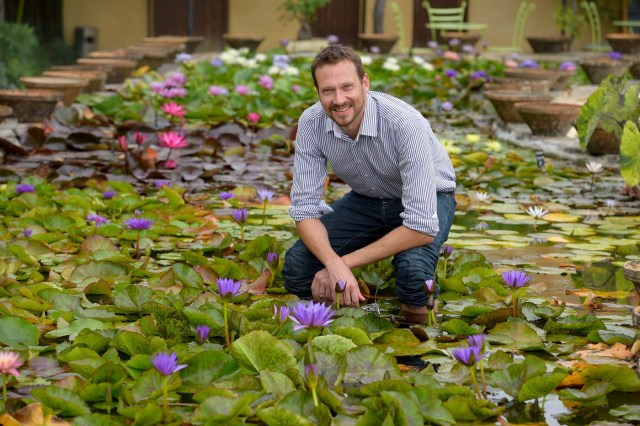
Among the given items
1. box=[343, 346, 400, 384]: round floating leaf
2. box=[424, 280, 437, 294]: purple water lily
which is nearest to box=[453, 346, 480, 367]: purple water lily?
box=[343, 346, 400, 384]: round floating leaf

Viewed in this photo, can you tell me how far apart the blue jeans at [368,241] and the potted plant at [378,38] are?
10465 mm

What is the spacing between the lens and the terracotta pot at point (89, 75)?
→ 9.11 metres

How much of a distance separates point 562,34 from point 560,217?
489 inches

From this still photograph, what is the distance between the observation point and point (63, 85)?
8211 mm

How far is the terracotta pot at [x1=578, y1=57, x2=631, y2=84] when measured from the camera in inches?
421

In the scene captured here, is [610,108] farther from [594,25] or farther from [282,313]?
[594,25]

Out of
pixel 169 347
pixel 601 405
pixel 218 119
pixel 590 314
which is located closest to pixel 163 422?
pixel 169 347

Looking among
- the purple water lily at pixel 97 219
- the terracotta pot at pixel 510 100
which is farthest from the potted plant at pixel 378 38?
the purple water lily at pixel 97 219

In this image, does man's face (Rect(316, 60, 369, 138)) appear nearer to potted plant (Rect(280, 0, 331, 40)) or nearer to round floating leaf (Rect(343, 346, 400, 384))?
round floating leaf (Rect(343, 346, 400, 384))

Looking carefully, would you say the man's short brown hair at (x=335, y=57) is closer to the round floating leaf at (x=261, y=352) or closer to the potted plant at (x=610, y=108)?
the round floating leaf at (x=261, y=352)

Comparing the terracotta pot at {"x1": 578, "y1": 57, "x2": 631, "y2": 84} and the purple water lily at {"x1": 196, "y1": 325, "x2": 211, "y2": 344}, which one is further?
the terracotta pot at {"x1": 578, "y1": 57, "x2": 631, "y2": 84}

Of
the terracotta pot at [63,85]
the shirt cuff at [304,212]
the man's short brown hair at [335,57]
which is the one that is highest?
the man's short brown hair at [335,57]

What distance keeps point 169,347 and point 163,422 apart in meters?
0.48

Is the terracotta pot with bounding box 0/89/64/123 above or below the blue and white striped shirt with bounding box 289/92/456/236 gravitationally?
below
